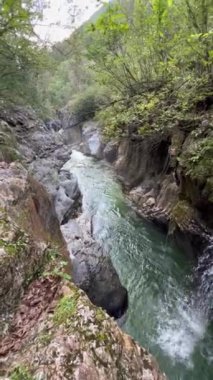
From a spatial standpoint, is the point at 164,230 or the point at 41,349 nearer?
the point at 41,349

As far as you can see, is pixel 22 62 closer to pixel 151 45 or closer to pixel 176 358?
pixel 151 45

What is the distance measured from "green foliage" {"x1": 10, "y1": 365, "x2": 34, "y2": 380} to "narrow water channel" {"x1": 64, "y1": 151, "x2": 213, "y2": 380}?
501 cm

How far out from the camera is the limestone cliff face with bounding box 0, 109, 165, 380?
7.68ft

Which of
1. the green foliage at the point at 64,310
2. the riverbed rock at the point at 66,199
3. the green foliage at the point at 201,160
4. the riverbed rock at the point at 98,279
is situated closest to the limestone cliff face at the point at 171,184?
the green foliage at the point at 201,160

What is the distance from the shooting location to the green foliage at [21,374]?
221 cm

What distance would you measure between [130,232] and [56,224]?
19.4 feet

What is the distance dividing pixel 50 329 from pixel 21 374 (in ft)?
1.50

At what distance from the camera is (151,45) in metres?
12.2

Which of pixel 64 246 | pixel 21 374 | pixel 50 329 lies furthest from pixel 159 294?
pixel 21 374

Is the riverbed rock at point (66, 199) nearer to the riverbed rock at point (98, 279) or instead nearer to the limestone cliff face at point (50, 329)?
the riverbed rock at point (98, 279)

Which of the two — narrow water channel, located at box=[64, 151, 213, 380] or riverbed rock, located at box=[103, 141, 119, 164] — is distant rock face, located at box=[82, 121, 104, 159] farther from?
narrow water channel, located at box=[64, 151, 213, 380]

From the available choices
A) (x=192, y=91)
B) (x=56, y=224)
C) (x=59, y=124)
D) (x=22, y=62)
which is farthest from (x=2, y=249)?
(x=59, y=124)

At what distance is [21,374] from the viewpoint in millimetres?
2230

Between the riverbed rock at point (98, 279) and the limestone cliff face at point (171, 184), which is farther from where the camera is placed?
the limestone cliff face at point (171, 184)
